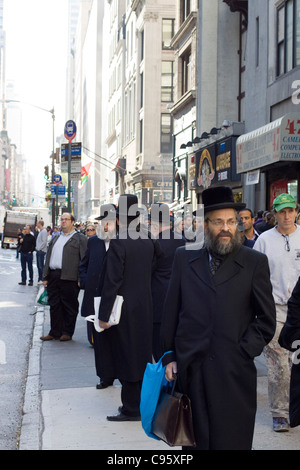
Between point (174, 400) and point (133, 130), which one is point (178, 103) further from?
point (174, 400)

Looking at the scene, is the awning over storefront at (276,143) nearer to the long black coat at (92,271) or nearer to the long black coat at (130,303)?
the long black coat at (92,271)

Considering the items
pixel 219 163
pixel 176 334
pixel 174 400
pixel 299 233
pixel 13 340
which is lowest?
pixel 13 340

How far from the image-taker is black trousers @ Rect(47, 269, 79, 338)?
35.5 ft

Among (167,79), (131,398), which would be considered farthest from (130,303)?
(167,79)

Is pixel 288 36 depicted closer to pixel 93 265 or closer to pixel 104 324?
pixel 93 265

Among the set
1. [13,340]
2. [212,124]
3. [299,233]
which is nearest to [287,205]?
[299,233]

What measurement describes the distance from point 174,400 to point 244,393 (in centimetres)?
43

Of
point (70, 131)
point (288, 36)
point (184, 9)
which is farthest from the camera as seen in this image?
point (184, 9)

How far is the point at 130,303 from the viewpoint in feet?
21.6

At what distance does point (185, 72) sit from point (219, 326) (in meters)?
30.0

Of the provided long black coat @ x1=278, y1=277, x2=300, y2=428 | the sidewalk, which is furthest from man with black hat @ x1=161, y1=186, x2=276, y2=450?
the sidewalk

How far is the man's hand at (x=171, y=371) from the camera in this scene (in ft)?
13.1

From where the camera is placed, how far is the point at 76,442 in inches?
222
